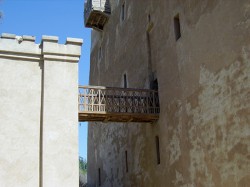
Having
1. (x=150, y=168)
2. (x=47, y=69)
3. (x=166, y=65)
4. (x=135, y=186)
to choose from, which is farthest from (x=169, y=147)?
(x=47, y=69)

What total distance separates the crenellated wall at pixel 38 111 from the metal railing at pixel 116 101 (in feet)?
16.2

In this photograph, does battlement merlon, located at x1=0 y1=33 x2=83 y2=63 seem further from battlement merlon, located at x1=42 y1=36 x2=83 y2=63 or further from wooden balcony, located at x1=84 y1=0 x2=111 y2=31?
wooden balcony, located at x1=84 y1=0 x2=111 y2=31

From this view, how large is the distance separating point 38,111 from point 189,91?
5865 millimetres

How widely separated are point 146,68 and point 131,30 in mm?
3394

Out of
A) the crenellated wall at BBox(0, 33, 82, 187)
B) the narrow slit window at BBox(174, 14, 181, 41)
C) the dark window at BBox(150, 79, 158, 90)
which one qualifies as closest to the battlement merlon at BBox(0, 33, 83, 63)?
A: the crenellated wall at BBox(0, 33, 82, 187)

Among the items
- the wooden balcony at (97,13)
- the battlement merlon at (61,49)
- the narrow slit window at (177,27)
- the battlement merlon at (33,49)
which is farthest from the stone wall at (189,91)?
the battlement merlon at (33,49)

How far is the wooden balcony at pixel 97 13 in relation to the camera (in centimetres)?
2333

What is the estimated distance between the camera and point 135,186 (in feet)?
53.5

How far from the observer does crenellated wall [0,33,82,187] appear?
23.1ft

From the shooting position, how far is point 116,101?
13398mm

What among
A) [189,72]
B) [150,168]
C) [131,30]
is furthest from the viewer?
[131,30]

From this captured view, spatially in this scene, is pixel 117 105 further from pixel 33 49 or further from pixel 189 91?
pixel 33 49

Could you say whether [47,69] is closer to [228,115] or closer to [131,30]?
[228,115]

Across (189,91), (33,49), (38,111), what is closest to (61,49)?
(33,49)
